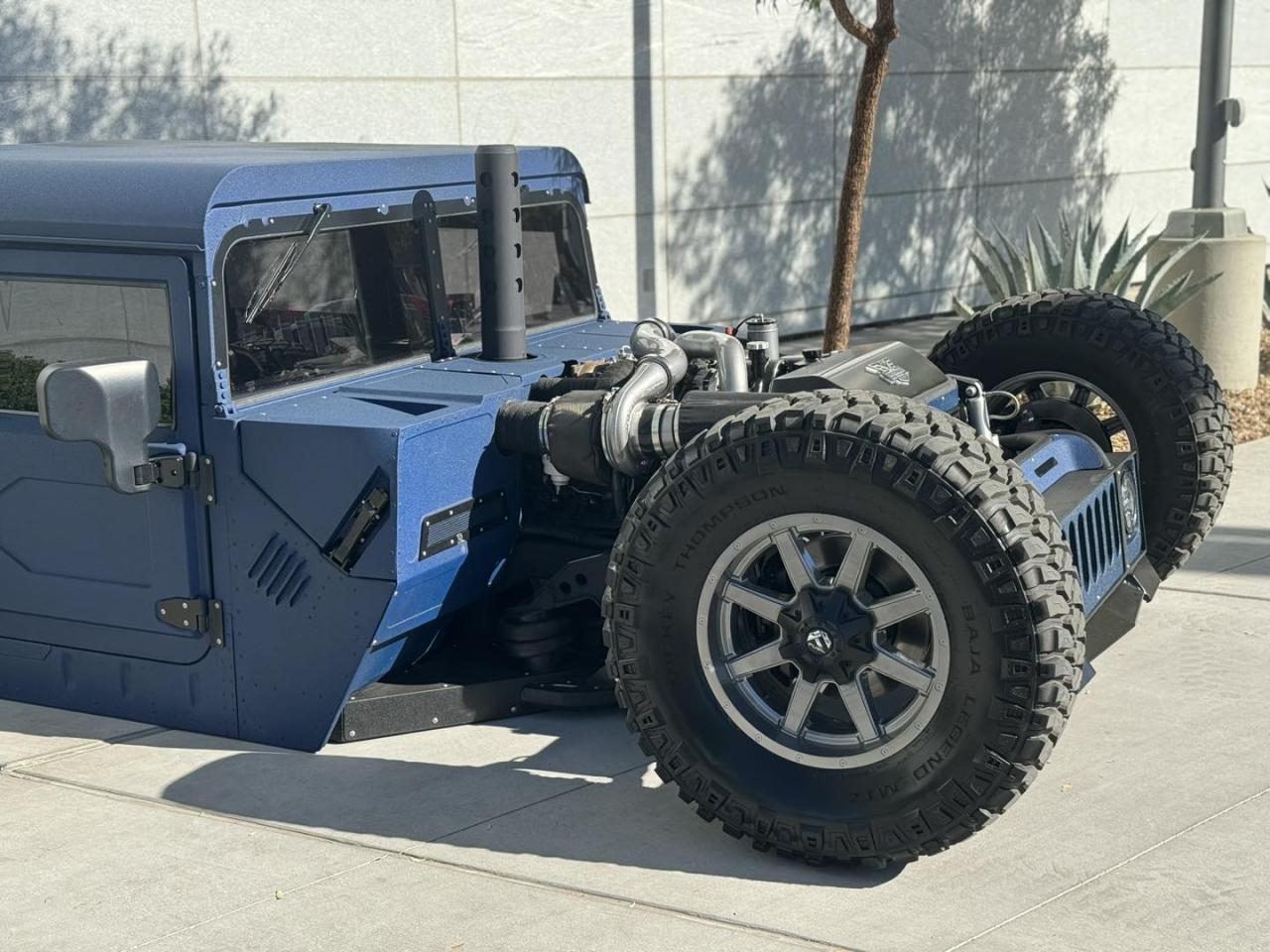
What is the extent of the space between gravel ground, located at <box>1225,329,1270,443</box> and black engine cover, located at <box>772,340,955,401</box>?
14.2ft

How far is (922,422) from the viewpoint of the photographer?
3955 mm

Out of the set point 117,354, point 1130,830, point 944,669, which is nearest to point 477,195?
point 117,354

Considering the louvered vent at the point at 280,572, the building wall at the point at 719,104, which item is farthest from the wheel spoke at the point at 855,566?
the building wall at the point at 719,104

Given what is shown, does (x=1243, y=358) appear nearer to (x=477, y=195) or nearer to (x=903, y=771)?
(x=477, y=195)

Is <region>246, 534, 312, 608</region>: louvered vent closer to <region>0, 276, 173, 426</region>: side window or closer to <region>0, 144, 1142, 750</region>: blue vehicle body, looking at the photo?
<region>0, 144, 1142, 750</region>: blue vehicle body

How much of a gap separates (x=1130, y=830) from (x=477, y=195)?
8.44ft

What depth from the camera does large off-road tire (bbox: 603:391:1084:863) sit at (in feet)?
12.6

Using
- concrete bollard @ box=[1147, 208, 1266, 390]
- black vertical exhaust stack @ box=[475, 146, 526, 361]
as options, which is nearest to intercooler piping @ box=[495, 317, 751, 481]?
black vertical exhaust stack @ box=[475, 146, 526, 361]

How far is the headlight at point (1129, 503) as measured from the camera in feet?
16.4

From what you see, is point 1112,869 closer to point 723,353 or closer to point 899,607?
point 899,607

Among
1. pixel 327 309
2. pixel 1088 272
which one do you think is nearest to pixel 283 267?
pixel 327 309

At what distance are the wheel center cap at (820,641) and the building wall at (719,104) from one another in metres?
5.79

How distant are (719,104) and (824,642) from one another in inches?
330

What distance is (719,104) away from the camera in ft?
39.0
